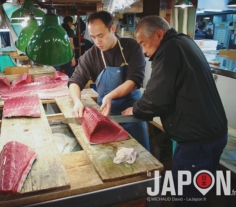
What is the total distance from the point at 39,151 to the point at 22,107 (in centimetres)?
110

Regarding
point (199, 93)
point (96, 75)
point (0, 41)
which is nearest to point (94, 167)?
point (199, 93)

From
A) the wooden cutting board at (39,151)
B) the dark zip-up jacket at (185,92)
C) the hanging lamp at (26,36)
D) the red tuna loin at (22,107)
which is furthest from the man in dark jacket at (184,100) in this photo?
the hanging lamp at (26,36)

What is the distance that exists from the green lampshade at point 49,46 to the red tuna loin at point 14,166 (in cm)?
73

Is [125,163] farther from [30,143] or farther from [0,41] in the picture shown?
[0,41]

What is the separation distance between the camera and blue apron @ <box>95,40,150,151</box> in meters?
3.14

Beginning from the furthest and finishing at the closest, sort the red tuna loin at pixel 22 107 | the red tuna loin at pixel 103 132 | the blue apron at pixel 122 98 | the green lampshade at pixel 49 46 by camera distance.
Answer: the blue apron at pixel 122 98
the red tuna loin at pixel 22 107
the red tuna loin at pixel 103 132
the green lampshade at pixel 49 46

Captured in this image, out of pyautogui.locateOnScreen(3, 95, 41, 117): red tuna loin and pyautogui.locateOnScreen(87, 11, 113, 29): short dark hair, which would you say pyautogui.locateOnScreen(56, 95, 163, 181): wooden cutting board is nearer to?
pyautogui.locateOnScreen(3, 95, 41, 117): red tuna loin

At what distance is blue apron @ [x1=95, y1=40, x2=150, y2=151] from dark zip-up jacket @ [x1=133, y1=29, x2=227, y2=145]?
0.94m

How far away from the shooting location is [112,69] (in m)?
3.19

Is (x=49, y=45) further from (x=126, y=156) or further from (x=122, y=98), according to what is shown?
(x=122, y=98)

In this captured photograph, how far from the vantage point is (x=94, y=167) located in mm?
1820

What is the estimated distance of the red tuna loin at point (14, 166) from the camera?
1517 mm

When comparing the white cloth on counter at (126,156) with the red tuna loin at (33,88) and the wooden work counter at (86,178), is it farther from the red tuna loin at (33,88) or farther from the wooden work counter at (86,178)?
the red tuna loin at (33,88)

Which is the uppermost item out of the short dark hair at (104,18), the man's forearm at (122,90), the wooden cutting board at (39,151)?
the short dark hair at (104,18)
